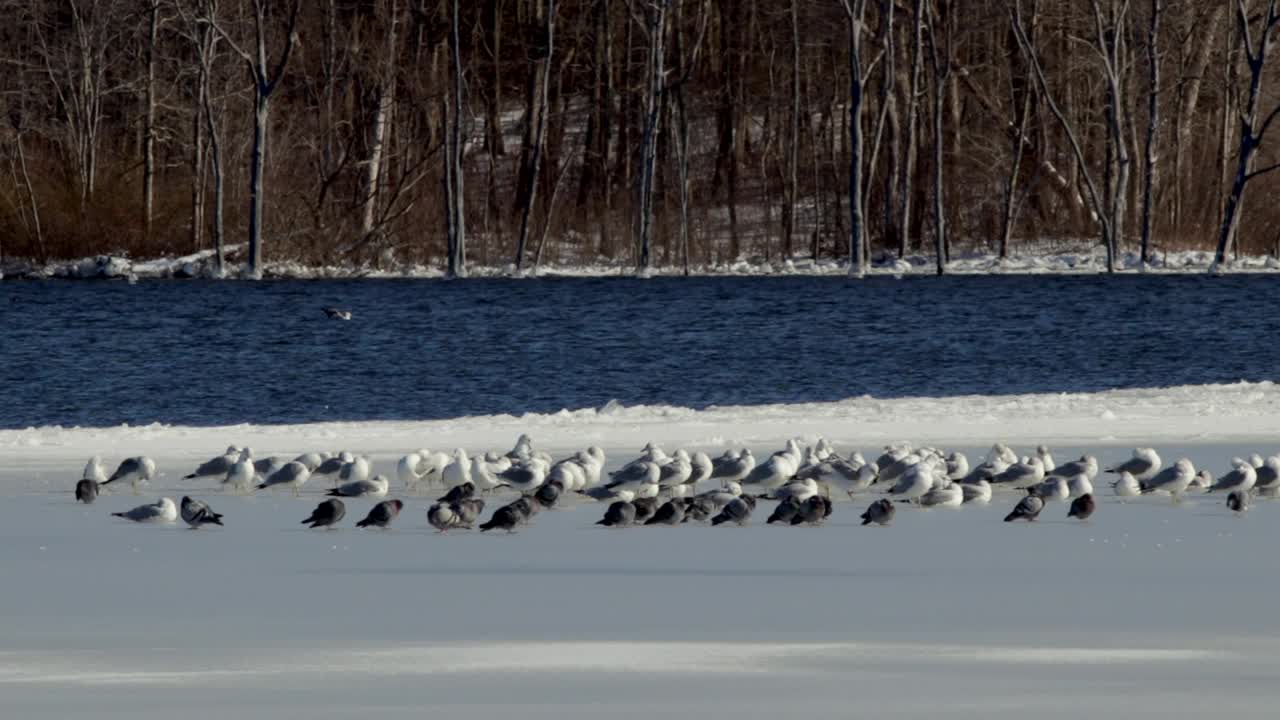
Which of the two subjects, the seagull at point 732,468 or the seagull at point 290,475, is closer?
the seagull at point 290,475

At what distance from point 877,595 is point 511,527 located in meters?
2.55

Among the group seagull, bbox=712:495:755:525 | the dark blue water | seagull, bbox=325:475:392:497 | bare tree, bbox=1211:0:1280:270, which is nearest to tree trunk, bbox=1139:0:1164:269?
bare tree, bbox=1211:0:1280:270

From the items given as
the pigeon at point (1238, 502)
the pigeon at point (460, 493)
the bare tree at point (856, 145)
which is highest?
the bare tree at point (856, 145)

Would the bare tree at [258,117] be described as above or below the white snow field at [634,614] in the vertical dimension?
above

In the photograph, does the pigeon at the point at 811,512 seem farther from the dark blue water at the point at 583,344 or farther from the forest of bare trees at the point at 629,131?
the forest of bare trees at the point at 629,131

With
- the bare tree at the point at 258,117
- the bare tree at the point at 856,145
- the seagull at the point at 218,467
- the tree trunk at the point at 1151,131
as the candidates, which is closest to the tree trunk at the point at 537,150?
the bare tree at the point at 258,117

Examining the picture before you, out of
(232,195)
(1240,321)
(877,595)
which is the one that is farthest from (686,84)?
(877,595)

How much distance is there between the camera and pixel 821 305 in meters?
41.1

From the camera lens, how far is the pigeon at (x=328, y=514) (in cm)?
973

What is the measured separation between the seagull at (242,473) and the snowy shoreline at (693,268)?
39668 millimetres

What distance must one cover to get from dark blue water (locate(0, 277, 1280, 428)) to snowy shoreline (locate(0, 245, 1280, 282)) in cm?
324

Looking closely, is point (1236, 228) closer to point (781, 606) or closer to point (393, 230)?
point (393, 230)

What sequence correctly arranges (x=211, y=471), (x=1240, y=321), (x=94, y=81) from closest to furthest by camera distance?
(x=211, y=471) → (x=1240, y=321) → (x=94, y=81)

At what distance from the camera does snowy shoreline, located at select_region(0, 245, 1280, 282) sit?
5091 centimetres
